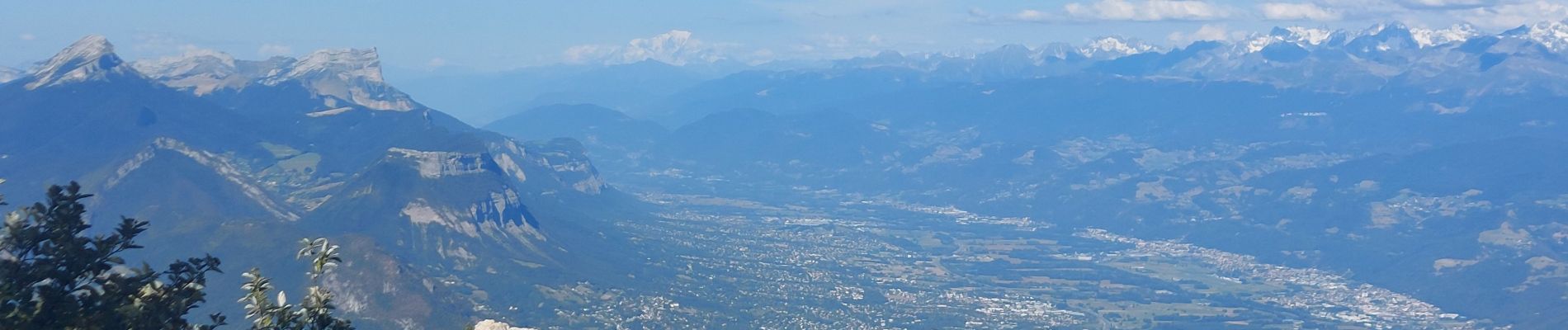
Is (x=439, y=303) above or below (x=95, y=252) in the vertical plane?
below

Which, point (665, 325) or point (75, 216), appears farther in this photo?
point (665, 325)

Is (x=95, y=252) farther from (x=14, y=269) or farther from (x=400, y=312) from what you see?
(x=400, y=312)

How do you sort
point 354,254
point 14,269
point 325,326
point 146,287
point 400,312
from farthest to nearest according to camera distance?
point 354,254, point 400,312, point 325,326, point 146,287, point 14,269

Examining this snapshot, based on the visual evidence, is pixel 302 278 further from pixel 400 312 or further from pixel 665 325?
pixel 665 325

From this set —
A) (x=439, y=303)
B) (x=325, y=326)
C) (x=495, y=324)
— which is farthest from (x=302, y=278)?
(x=325, y=326)

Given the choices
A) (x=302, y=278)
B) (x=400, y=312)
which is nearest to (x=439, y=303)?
(x=400, y=312)

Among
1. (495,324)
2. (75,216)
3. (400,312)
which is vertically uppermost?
(75,216)

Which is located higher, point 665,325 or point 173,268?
point 173,268

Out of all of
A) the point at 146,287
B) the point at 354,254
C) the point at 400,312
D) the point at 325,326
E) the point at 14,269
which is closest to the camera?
the point at 14,269

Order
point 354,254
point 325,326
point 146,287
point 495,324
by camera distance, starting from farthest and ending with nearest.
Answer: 1. point 354,254
2. point 495,324
3. point 325,326
4. point 146,287
